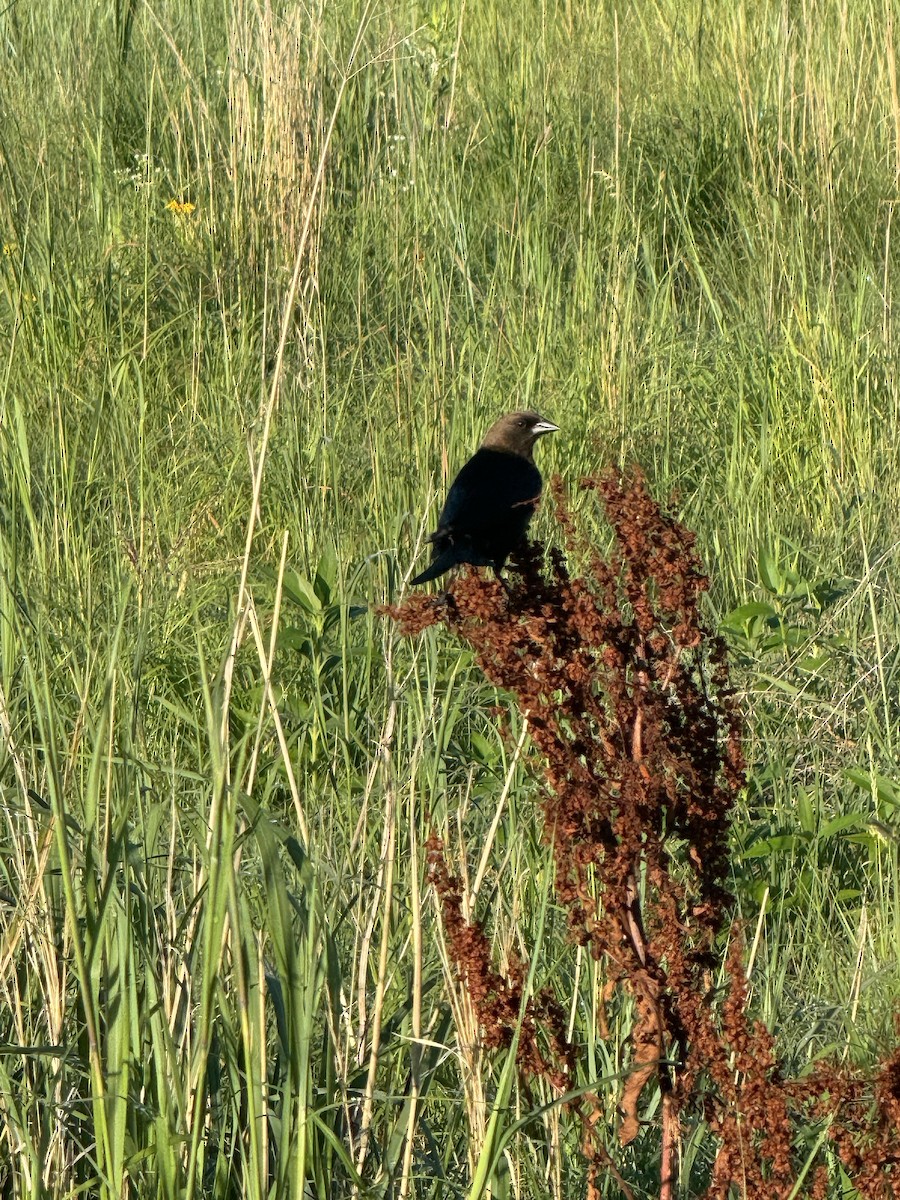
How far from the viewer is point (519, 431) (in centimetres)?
358

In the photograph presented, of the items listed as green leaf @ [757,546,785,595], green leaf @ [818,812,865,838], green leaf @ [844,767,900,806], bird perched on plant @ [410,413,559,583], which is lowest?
green leaf @ [818,812,865,838]

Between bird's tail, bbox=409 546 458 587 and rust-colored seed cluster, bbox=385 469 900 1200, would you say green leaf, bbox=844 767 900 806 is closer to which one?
bird's tail, bbox=409 546 458 587

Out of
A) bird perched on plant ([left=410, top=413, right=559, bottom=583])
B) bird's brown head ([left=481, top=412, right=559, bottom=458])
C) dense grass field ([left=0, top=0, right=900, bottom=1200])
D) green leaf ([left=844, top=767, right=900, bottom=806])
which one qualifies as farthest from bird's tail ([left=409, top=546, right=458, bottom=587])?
green leaf ([left=844, top=767, right=900, bottom=806])

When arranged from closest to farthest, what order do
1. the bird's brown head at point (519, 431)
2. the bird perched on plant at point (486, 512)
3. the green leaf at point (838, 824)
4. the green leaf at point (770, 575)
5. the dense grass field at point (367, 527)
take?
the dense grass field at point (367, 527) → the green leaf at point (838, 824) → the bird perched on plant at point (486, 512) → the green leaf at point (770, 575) → the bird's brown head at point (519, 431)

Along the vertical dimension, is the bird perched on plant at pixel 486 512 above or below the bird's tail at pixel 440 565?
above

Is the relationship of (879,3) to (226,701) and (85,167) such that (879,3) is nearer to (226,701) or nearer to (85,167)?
(85,167)

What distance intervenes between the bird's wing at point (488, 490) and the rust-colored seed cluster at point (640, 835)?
0.97 m

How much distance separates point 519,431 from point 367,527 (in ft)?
1.47

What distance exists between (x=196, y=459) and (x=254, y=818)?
2358 mm

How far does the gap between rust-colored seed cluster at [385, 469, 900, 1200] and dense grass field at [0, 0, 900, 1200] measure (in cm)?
8

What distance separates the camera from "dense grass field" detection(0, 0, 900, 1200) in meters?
1.73

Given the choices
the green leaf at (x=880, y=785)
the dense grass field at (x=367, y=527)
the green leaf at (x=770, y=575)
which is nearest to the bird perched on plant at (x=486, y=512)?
the dense grass field at (x=367, y=527)

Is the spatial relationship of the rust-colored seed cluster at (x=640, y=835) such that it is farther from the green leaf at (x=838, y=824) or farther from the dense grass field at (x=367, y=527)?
the green leaf at (x=838, y=824)

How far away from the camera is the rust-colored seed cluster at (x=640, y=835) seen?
173cm
